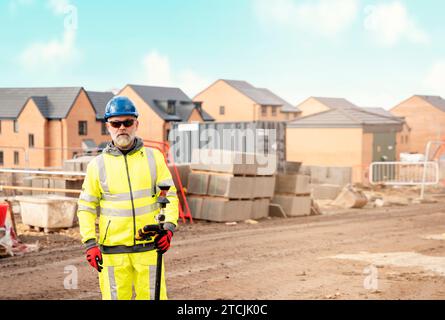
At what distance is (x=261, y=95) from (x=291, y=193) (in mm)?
60407

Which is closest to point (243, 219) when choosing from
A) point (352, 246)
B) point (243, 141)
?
point (352, 246)

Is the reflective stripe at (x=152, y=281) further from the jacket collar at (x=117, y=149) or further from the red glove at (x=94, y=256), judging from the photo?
the jacket collar at (x=117, y=149)

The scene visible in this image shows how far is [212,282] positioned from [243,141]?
23157mm

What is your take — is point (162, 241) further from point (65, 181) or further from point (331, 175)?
point (331, 175)

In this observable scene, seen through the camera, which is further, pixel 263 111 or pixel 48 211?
pixel 263 111

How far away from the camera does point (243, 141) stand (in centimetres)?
3303

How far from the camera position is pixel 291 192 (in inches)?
788

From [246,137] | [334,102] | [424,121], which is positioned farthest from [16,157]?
[334,102]

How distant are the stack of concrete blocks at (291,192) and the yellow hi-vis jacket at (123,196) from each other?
1422 centimetres

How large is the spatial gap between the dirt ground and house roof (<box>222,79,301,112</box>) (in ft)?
196

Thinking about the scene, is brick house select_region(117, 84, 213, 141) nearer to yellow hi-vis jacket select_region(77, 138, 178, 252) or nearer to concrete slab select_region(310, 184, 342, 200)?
concrete slab select_region(310, 184, 342, 200)

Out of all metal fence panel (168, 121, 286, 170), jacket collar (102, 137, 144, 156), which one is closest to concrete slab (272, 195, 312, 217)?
metal fence panel (168, 121, 286, 170)

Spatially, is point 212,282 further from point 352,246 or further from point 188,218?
point 188,218
